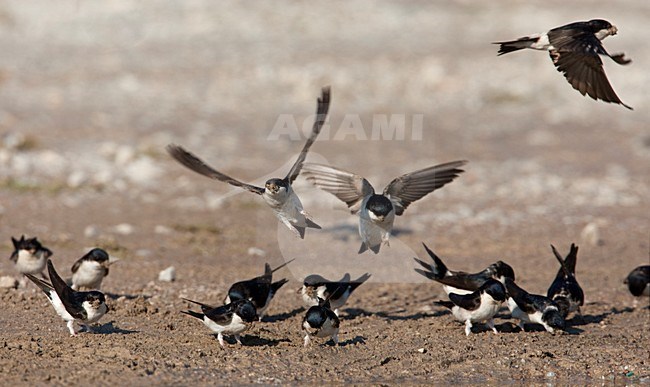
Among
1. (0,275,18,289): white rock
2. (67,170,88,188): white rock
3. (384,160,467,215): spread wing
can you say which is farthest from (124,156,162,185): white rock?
(384,160,467,215): spread wing

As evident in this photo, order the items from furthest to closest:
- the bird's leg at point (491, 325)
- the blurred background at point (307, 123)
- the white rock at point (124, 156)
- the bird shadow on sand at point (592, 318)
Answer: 1. the white rock at point (124, 156)
2. the blurred background at point (307, 123)
3. the bird shadow on sand at point (592, 318)
4. the bird's leg at point (491, 325)

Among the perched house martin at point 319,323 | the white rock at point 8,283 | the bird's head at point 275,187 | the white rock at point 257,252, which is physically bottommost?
the perched house martin at point 319,323

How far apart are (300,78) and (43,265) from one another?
33.7ft

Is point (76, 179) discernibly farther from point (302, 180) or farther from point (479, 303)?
point (479, 303)

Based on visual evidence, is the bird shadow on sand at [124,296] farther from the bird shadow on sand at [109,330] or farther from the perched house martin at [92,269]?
the bird shadow on sand at [109,330]

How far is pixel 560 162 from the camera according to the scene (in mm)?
14047

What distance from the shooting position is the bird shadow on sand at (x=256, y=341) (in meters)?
6.73

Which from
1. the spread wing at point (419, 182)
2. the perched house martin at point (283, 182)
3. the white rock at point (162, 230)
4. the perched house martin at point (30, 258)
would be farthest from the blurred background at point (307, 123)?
the spread wing at point (419, 182)

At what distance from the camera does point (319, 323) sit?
648cm

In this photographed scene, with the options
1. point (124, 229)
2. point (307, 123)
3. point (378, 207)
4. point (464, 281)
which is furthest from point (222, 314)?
point (307, 123)

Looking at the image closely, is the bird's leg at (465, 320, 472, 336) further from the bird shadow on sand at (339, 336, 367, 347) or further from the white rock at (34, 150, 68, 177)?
the white rock at (34, 150, 68, 177)

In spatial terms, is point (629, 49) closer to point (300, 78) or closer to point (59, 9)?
point (300, 78)

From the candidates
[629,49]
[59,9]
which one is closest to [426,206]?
[629,49]

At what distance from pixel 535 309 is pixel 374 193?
1.49 meters
